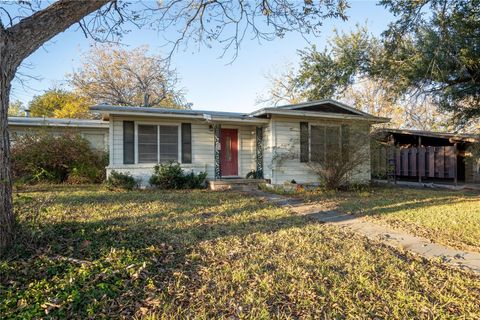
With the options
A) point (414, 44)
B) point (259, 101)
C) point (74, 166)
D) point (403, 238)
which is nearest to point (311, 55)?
point (414, 44)

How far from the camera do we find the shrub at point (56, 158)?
37.6 feet

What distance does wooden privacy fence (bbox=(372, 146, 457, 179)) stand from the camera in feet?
43.7

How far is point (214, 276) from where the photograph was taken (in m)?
3.11

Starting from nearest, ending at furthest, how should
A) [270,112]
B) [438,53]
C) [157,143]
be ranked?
1. [438,53]
2. [270,112]
3. [157,143]

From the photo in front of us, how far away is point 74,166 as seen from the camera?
12.1 metres

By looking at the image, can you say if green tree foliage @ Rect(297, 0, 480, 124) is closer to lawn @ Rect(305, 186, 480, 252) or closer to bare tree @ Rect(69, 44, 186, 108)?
lawn @ Rect(305, 186, 480, 252)

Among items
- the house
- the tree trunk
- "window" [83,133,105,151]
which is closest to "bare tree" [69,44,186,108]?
"window" [83,133,105,151]

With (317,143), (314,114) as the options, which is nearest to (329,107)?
(314,114)

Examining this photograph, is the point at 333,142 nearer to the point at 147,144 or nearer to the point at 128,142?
the point at 147,144

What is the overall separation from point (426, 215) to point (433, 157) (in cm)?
958

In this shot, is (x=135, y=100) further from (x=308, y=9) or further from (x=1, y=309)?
(x=1, y=309)

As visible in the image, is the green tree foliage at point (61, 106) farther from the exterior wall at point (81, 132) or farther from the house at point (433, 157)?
the house at point (433, 157)

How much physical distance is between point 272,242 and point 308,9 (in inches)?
223

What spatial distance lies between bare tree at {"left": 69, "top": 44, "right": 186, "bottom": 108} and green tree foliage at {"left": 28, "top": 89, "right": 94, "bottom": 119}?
97 centimetres
